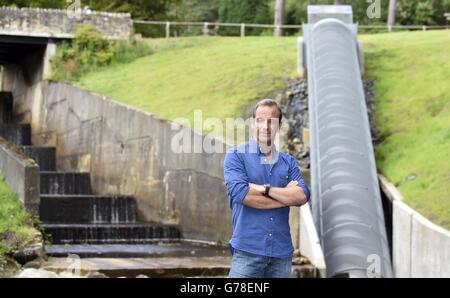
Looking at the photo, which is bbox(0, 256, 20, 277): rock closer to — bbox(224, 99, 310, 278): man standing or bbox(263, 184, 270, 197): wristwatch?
bbox(224, 99, 310, 278): man standing

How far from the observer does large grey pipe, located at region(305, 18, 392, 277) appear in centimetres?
1417

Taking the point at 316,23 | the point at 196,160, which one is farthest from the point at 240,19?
the point at 196,160

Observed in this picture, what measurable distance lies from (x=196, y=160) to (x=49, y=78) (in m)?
11.9

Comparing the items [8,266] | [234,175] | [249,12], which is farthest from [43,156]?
[249,12]

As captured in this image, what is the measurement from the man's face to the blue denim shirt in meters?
0.11

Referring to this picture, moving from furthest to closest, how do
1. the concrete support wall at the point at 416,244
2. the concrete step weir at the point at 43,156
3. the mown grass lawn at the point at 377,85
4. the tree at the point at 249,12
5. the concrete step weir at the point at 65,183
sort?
1. the tree at the point at 249,12
2. the concrete step weir at the point at 43,156
3. the concrete step weir at the point at 65,183
4. the mown grass lawn at the point at 377,85
5. the concrete support wall at the point at 416,244

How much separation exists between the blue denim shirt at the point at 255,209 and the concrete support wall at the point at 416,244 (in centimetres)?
632

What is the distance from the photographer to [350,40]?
21.5 meters

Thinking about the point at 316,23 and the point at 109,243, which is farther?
the point at 316,23

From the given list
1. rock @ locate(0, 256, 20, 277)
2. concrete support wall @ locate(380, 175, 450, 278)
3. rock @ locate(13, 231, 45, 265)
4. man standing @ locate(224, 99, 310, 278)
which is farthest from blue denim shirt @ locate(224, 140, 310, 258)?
rock @ locate(13, 231, 45, 265)

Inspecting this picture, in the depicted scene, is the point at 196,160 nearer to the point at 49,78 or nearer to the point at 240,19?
the point at 49,78

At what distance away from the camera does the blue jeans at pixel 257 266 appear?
5.57 meters

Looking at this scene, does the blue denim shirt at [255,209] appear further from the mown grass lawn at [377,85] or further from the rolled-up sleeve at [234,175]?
the mown grass lawn at [377,85]

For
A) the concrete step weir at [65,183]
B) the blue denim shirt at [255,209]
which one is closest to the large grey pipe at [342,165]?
the concrete step weir at [65,183]
